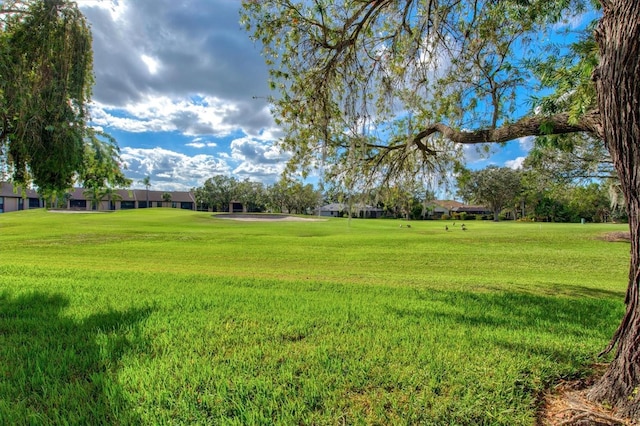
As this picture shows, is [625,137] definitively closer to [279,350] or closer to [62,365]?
[279,350]

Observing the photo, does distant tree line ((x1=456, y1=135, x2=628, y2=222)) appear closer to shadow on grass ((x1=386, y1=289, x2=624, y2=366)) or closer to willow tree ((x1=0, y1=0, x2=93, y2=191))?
shadow on grass ((x1=386, y1=289, x2=624, y2=366))

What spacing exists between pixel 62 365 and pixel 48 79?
18.1 ft

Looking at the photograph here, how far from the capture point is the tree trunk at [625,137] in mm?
2381

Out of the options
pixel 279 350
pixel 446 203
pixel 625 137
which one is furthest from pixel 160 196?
pixel 625 137

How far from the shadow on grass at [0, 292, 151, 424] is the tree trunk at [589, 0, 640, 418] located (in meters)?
3.55

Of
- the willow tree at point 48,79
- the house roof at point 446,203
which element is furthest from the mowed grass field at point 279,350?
the house roof at point 446,203

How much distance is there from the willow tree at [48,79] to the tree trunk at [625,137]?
24.8 feet

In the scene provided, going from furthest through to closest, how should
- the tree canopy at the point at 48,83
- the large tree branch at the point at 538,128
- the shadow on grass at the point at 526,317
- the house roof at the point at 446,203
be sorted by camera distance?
the house roof at the point at 446,203 → the tree canopy at the point at 48,83 → the shadow on grass at the point at 526,317 → the large tree branch at the point at 538,128

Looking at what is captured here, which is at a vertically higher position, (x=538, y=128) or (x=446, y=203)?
(x=446, y=203)

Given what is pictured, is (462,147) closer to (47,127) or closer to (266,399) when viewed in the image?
(266,399)

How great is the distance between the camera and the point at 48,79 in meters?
5.95

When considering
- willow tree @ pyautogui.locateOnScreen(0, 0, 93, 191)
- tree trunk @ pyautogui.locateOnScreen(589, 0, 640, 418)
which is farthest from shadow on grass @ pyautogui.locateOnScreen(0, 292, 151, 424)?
A: tree trunk @ pyautogui.locateOnScreen(589, 0, 640, 418)

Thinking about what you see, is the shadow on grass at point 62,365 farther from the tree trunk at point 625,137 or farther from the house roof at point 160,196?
the house roof at point 160,196

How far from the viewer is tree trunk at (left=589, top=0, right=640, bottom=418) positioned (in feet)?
7.81
